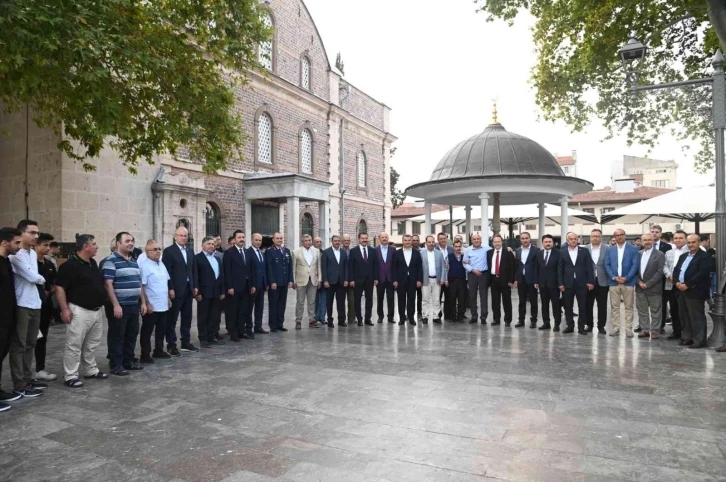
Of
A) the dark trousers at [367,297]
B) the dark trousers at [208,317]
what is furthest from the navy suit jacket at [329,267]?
the dark trousers at [208,317]

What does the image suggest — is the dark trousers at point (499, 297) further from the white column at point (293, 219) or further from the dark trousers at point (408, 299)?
the white column at point (293, 219)

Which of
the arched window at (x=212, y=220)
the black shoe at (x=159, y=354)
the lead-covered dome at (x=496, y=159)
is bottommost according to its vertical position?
the black shoe at (x=159, y=354)

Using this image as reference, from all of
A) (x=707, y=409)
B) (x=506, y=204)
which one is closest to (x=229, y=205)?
(x=506, y=204)

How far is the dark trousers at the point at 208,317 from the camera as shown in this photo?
843 centimetres

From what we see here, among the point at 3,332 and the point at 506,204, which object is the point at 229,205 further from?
the point at 3,332

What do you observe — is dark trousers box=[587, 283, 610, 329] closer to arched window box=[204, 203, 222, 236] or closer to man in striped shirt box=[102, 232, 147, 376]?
man in striped shirt box=[102, 232, 147, 376]

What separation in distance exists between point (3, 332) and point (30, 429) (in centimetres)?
132

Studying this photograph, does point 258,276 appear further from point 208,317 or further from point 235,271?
point 208,317

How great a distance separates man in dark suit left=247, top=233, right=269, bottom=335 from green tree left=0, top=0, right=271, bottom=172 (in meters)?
1.69

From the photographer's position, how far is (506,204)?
73.8 feet

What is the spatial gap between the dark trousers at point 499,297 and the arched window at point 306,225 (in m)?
14.1

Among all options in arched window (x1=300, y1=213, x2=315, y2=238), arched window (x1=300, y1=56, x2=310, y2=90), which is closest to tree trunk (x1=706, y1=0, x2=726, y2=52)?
arched window (x1=300, y1=213, x2=315, y2=238)

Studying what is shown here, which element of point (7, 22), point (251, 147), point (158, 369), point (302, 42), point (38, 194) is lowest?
point (158, 369)

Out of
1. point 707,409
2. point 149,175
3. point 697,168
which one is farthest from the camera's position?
point 697,168
